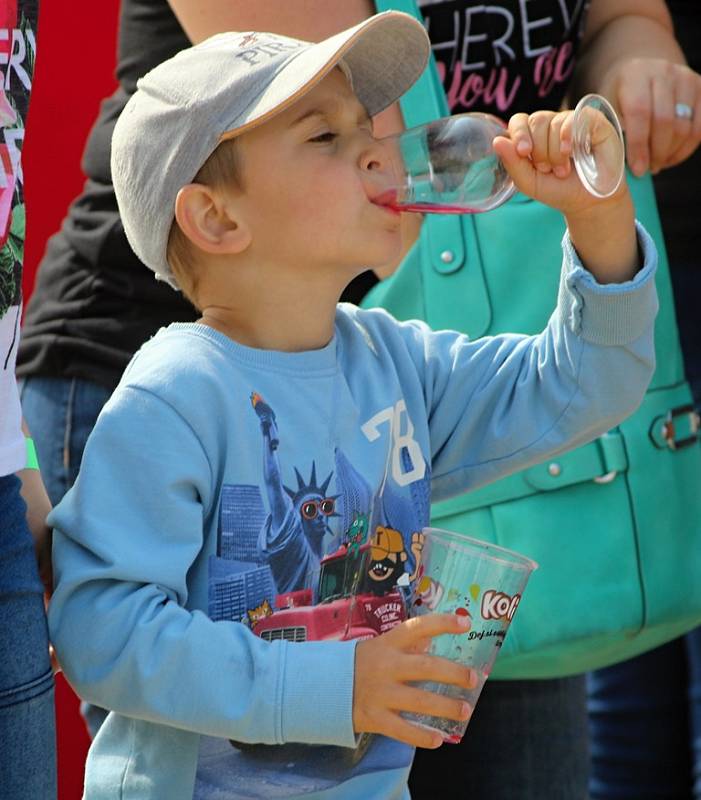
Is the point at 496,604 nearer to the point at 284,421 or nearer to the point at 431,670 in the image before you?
the point at 431,670

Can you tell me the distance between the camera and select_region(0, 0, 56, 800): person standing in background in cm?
173

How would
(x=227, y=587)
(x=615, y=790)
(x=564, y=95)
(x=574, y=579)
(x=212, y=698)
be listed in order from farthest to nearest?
(x=615, y=790), (x=564, y=95), (x=574, y=579), (x=227, y=587), (x=212, y=698)

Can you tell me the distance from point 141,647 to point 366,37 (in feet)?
2.82

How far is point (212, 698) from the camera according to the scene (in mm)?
1717

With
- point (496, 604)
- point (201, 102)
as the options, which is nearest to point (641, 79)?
point (201, 102)

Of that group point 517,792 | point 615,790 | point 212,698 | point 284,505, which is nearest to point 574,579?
point 517,792

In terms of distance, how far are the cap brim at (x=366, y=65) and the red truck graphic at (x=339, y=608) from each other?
541 mm

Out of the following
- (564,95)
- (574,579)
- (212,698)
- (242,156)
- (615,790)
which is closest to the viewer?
(212,698)

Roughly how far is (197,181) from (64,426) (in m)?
0.55

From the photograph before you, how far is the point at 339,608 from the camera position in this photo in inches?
73.6

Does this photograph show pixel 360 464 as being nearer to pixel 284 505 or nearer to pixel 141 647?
pixel 284 505

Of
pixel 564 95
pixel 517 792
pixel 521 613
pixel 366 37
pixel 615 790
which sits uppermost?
pixel 366 37

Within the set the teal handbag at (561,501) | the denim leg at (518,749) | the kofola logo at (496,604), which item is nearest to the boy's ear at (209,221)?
the teal handbag at (561,501)

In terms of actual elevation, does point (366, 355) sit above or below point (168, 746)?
above
